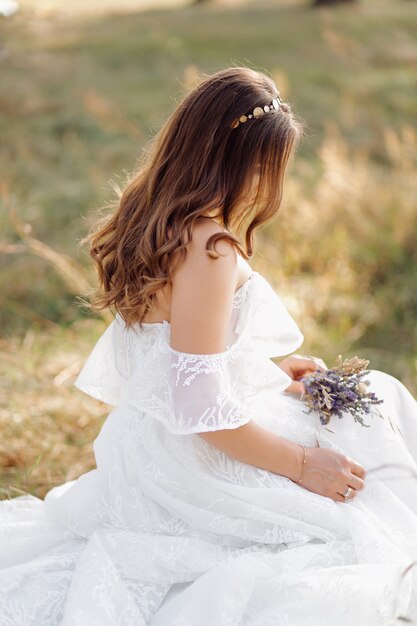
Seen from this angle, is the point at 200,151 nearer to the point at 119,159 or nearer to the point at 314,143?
the point at 119,159

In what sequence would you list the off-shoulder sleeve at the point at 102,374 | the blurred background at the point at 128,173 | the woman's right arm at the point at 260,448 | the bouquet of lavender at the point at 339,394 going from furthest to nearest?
the blurred background at the point at 128,173 < the off-shoulder sleeve at the point at 102,374 < the bouquet of lavender at the point at 339,394 < the woman's right arm at the point at 260,448

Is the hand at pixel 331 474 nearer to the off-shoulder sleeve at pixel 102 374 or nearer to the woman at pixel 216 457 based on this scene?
the woman at pixel 216 457

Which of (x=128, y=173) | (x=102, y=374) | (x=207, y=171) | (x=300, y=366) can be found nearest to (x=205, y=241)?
(x=207, y=171)

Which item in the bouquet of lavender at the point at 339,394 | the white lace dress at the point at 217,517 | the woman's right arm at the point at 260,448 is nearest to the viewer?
the white lace dress at the point at 217,517

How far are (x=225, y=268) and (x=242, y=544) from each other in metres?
0.69

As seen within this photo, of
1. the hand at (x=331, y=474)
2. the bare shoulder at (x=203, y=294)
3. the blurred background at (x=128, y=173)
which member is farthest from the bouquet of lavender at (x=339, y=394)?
the blurred background at (x=128, y=173)

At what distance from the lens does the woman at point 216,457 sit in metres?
1.86

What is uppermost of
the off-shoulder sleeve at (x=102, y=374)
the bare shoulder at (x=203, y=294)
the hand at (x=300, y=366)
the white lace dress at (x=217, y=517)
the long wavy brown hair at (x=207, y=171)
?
the long wavy brown hair at (x=207, y=171)

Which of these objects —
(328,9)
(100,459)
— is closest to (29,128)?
(100,459)

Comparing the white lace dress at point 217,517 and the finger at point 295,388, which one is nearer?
the white lace dress at point 217,517

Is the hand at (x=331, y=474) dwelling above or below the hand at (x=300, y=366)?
below

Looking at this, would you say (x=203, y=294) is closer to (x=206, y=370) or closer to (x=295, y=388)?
(x=206, y=370)

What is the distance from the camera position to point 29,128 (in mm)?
8336

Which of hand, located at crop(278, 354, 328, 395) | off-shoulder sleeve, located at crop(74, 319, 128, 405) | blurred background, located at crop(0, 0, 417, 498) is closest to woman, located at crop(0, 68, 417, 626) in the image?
off-shoulder sleeve, located at crop(74, 319, 128, 405)
